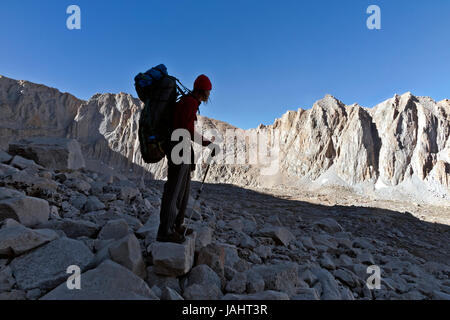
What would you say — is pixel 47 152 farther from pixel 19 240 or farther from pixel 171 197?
pixel 171 197

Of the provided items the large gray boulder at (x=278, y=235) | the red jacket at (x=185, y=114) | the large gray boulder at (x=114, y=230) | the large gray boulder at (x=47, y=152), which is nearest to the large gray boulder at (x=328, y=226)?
the large gray boulder at (x=278, y=235)

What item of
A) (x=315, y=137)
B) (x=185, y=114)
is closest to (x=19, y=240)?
(x=185, y=114)

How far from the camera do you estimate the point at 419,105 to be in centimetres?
3347

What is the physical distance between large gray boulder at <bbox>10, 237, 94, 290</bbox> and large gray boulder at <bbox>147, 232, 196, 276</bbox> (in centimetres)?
71

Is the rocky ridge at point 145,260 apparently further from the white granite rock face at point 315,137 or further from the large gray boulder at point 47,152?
the white granite rock face at point 315,137

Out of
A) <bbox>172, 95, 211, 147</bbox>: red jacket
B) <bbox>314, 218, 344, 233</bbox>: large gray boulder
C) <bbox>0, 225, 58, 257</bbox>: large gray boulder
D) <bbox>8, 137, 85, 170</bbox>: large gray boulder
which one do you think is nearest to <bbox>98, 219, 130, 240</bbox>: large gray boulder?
<bbox>0, 225, 58, 257</bbox>: large gray boulder

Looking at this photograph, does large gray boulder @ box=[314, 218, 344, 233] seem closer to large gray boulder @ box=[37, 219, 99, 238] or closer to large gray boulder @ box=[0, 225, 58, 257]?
large gray boulder @ box=[37, 219, 99, 238]

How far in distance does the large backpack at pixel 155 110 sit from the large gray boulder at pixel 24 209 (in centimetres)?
189

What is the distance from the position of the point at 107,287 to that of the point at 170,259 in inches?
25.7

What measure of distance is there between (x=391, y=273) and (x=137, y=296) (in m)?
4.80

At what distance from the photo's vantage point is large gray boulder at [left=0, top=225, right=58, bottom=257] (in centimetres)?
256

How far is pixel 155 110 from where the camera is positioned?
2.83 meters

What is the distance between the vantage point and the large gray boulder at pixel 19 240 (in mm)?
2559
